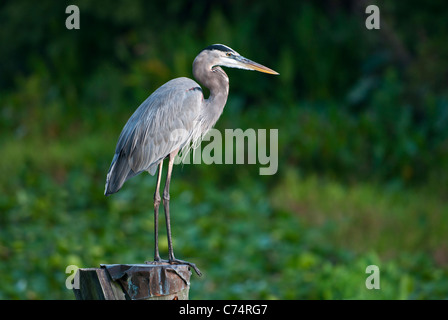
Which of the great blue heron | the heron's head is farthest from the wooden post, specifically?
the heron's head

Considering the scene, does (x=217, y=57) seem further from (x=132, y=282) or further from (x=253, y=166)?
(x=253, y=166)

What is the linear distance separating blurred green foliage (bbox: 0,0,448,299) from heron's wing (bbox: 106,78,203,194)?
284 centimetres

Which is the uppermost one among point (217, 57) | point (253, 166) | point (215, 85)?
point (217, 57)

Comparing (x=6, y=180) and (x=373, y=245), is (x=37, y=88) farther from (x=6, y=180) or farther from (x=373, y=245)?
(x=373, y=245)

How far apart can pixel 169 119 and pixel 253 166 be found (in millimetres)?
6422

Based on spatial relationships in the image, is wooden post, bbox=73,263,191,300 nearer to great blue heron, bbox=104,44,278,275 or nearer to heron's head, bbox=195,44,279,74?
great blue heron, bbox=104,44,278,275

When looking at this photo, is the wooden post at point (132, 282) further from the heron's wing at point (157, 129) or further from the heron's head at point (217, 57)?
the heron's head at point (217, 57)

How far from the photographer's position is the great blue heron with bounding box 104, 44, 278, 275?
13.2 ft

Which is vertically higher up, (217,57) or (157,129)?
(217,57)

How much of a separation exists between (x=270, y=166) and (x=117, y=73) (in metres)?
4.78

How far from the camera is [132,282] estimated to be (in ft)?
11.7

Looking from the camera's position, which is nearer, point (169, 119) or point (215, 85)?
point (215, 85)

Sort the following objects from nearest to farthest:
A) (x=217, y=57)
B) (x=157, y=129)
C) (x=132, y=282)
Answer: (x=132, y=282) < (x=217, y=57) < (x=157, y=129)

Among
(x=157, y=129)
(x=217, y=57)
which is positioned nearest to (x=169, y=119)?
(x=157, y=129)
